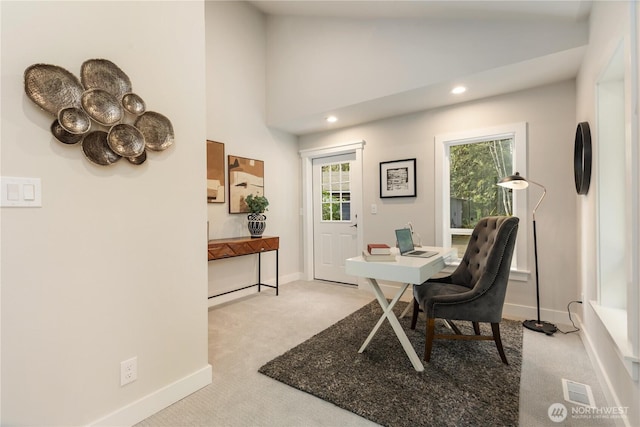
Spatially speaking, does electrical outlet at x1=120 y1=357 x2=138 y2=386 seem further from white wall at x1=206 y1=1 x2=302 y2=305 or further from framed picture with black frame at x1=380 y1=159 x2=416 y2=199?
framed picture with black frame at x1=380 y1=159 x2=416 y2=199

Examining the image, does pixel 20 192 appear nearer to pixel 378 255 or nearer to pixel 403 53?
pixel 378 255

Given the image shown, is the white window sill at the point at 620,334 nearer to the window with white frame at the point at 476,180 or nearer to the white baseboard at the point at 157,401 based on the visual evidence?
the window with white frame at the point at 476,180

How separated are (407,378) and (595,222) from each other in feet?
5.43

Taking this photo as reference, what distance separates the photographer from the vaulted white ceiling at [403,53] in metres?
2.34

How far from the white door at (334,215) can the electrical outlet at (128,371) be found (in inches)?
122

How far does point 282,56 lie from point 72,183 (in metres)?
3.45

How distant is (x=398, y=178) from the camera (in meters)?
3.74

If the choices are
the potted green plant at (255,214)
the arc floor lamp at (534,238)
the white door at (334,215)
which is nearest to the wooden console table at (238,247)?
the potted green plant at (255,214)

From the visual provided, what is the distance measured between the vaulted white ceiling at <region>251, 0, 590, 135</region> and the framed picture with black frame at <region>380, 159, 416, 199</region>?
64 centimetres

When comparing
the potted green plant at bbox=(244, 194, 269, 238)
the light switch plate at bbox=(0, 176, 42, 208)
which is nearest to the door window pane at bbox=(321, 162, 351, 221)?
the potted green plant at bbox=(244, 194, 269, 238)

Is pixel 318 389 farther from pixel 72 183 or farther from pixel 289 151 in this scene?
pixel 289 151

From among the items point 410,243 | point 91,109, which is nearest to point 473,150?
point 410,243

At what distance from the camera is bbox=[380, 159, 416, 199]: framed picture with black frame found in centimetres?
362

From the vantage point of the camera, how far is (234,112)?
3.74 m
